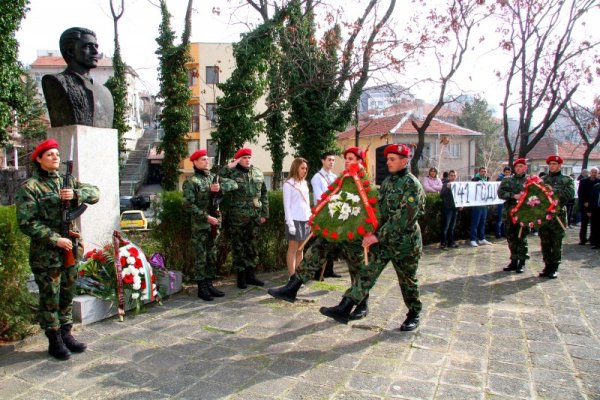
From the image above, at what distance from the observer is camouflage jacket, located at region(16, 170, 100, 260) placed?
3875mm

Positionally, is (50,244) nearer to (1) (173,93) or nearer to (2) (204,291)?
(2) (204,291)

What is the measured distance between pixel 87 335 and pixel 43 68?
71.4m

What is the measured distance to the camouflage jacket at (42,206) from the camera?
3875mm

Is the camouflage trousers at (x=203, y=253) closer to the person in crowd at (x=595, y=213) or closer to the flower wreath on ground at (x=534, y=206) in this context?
the flower wreath on ground at (x=534, y=206)

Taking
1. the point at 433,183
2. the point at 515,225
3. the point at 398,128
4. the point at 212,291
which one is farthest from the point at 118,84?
the point at 398,128

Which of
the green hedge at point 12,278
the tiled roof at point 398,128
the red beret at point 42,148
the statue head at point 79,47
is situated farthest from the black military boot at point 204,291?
the tiled roof at point 398,128

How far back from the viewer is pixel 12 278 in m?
4.33

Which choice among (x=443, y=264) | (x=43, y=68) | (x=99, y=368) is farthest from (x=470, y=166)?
(x=43, y=68)

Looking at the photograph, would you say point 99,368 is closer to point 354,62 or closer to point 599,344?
point 599,344

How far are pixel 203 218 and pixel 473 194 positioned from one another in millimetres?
7253

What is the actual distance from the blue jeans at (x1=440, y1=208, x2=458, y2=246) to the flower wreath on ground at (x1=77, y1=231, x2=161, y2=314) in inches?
281

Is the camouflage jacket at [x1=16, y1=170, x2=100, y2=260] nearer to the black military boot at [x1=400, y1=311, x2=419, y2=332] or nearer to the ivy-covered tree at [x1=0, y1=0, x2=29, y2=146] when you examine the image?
the black military boot at [x1=400, y1=311, x2=419, y2=332]

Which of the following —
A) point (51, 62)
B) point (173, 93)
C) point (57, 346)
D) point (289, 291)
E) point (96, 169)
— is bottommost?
point (57, 346)

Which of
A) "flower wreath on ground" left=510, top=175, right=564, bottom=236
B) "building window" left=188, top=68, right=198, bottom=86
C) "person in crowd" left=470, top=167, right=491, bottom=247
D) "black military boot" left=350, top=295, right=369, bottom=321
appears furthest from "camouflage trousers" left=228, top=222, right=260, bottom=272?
"building window" left=188, top=68, right=198, bottom=86
